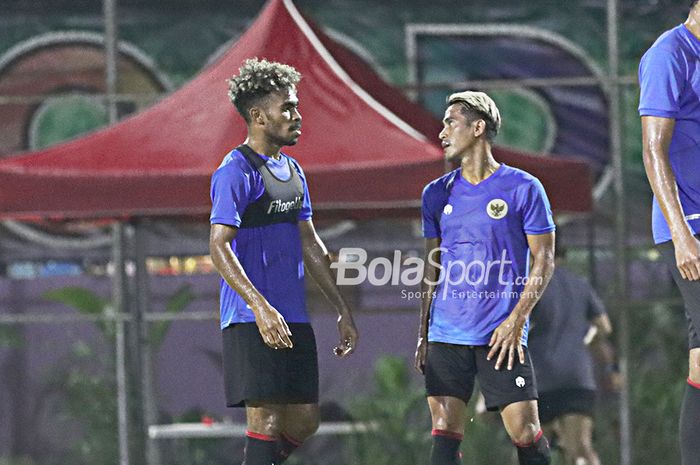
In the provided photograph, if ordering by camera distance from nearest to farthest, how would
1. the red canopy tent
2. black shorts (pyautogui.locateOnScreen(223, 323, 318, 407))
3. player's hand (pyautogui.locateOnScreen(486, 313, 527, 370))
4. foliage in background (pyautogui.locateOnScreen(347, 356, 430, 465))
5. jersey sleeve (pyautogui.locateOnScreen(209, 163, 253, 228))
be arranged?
jersey sleeve (pyautogui.locateOnScreen(209, 163, 253, 228))
black shorts (pyautogui.locateOnScreen(223, 323, 318, 407))
player's hand (pyautogui.locateOnScreen(486, 313, 527, 370))
the red canopy tent
foliage in background (pyautogui.locateOnScreen(347, 356, 430, 465))

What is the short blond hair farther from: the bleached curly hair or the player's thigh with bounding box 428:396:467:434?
the player's thigh with bounding box 428:396:467:434

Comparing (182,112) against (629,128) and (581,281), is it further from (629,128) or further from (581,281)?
(629,128)

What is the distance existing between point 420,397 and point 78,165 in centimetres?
300

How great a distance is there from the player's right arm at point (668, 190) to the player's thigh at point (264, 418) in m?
1.86

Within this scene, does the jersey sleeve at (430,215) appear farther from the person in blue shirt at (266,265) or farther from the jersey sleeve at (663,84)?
the jersey sleeve at (663,84)

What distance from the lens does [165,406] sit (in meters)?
10.1

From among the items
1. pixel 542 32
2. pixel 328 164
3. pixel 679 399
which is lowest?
pixel 679 399

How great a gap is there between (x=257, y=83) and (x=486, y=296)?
4.28ft

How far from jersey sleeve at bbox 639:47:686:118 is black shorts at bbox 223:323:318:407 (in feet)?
5.87

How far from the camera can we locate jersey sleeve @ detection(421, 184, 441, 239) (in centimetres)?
613

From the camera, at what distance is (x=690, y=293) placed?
482cm

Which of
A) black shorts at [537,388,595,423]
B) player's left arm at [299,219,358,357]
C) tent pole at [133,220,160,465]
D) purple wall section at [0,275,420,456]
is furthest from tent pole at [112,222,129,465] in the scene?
player's left arm at [299,219,358,357]

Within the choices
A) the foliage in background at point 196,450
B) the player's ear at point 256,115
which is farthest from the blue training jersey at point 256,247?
the foliage in background at point 196,450

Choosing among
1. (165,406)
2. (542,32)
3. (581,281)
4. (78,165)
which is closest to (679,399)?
(581,281)
